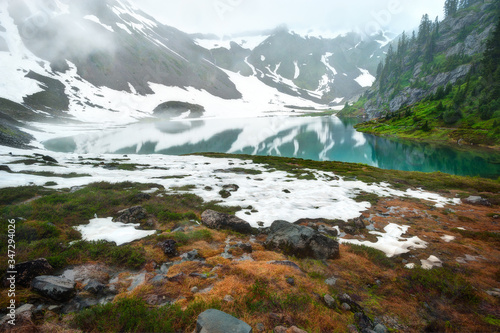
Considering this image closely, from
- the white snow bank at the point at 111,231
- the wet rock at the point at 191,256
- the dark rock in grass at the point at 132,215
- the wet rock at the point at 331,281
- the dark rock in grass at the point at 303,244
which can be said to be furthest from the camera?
the dark rock in grass at the point at 132,215

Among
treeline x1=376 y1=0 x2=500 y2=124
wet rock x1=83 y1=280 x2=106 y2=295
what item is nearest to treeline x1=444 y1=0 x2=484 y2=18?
treeline x1=376 y1=0 x2=500 y2=124

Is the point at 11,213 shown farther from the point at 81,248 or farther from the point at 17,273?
the point at 17,273

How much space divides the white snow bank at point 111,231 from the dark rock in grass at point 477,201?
25.2 metres

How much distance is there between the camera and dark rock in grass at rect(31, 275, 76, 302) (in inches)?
223

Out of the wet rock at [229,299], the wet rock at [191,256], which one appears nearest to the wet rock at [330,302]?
the wet rock at [229,299]

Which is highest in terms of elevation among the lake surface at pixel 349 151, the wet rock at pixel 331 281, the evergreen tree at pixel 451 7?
the evergreen tree at pixel 451 7

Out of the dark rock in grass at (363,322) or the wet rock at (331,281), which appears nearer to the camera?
the dark rock in grass at (363,322)

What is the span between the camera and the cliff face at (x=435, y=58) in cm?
11781

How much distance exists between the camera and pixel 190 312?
514 cm

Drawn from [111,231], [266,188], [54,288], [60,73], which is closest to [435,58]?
[266,188]

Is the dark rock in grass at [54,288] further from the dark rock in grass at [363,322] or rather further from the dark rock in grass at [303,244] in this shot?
the dark rock in grass at [363,322]

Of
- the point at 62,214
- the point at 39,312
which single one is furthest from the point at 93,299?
the point at 62,214

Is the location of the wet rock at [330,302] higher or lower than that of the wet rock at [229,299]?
lower

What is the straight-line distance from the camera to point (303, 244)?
381 inches
